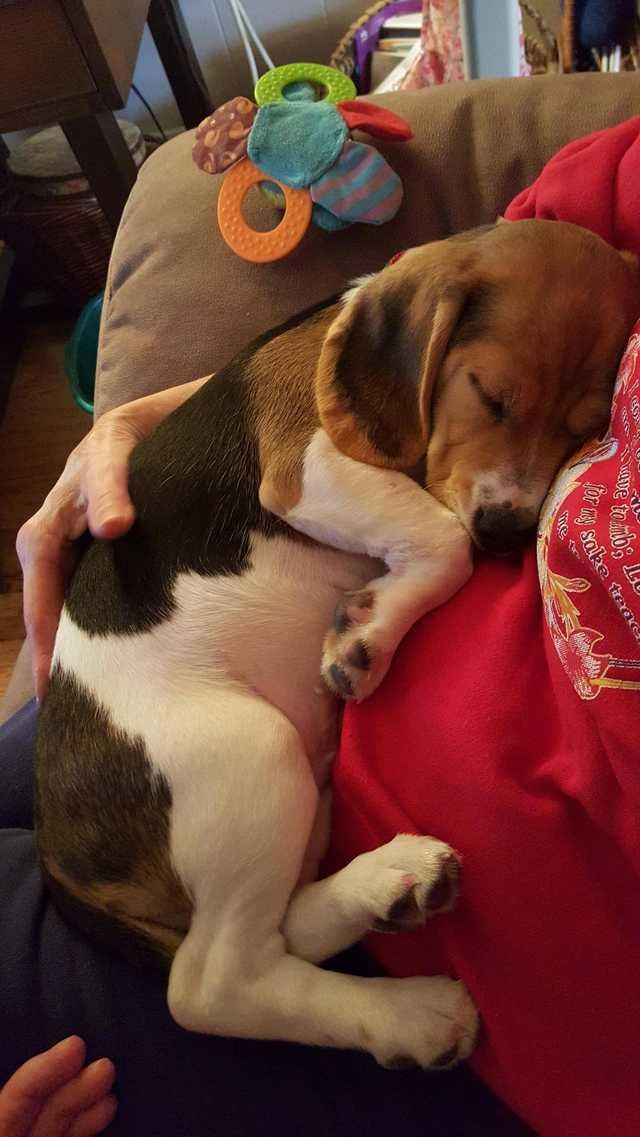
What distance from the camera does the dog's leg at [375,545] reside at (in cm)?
130

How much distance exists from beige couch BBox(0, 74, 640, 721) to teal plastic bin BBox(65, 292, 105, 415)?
1.57 meters

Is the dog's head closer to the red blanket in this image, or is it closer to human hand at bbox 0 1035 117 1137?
the red blanket

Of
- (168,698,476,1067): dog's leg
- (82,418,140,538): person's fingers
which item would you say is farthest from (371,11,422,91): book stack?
(168,698,476,1067): dog's leg

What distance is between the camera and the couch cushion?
6.02ft

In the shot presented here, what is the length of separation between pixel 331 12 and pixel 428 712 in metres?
4.67

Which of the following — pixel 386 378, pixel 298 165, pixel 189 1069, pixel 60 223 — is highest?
pixel 298 165

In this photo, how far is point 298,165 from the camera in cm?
178

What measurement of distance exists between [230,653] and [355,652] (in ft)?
0.82

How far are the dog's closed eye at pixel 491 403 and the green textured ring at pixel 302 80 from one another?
98 centimetres

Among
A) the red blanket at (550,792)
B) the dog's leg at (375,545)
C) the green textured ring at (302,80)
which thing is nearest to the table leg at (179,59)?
the green textured ring at (302,80)

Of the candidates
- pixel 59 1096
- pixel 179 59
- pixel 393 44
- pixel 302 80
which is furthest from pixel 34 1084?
pixel 179 59

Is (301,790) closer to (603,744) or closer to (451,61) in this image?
(603,744)

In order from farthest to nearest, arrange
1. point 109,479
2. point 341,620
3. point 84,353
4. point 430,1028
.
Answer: point 84,353 → point 109,479 → point 341,620 → point 430,1028

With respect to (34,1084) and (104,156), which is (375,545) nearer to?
(34,1084)
